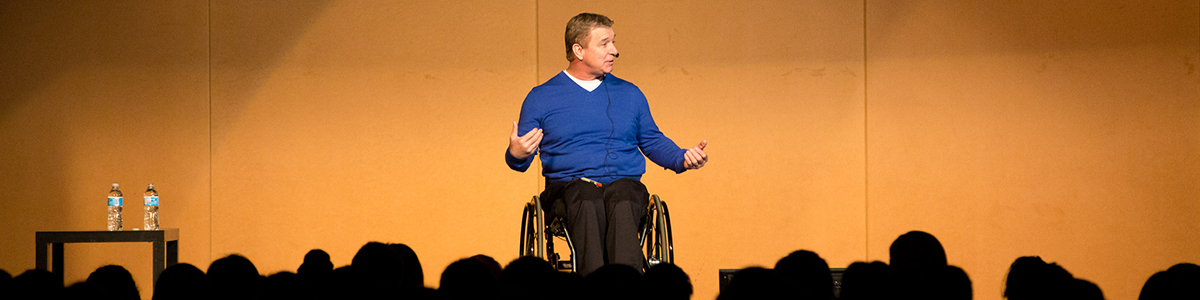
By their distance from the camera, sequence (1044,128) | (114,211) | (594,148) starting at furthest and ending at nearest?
(1044,128)
(114,211)
(594,148)

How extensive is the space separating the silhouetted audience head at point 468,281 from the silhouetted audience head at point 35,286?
0.51m

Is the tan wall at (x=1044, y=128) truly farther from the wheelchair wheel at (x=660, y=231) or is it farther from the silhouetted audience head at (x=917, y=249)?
the silhouetted audience head at (x=917, y=249)

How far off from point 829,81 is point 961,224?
874 mm

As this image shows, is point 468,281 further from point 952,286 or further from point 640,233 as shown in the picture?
point 640,233

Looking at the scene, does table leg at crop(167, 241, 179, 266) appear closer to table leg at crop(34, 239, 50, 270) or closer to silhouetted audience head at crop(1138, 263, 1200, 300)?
table leg at crop(34, 239, 50, 270)

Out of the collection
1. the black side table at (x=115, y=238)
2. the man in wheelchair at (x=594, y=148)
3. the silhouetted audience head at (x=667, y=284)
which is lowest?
the black side table at (x=115, y=238)

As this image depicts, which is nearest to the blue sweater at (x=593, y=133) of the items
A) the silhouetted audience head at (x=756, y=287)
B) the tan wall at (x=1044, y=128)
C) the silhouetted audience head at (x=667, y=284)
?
the silhouetted audience head at (x=667, y=284)

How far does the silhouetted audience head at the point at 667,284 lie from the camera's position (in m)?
1.25

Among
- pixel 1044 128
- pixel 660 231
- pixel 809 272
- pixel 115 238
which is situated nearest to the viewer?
Result: pixel 809 272

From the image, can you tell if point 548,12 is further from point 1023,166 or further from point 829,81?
point 1023,166

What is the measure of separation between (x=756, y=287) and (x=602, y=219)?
1.39 meters

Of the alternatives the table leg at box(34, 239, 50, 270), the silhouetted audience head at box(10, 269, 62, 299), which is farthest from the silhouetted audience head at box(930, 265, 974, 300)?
the table leg at box(34, 239, 50, 270)

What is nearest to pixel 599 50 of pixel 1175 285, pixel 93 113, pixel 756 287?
pixel 756 287

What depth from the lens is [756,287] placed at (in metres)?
1.17
